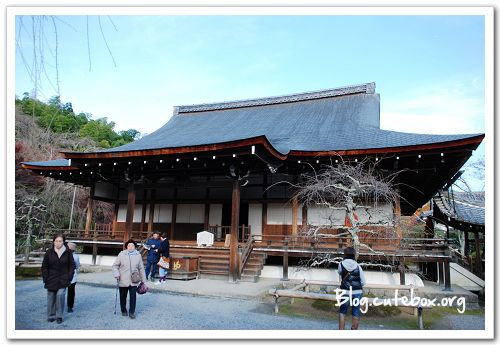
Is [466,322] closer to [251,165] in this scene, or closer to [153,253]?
[251,165]

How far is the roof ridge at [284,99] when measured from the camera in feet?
59.0

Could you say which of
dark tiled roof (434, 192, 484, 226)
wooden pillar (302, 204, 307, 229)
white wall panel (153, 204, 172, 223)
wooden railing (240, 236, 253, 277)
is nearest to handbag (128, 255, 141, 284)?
wooden railing (240, 236, 253, 277)

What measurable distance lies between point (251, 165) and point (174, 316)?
5.74 m

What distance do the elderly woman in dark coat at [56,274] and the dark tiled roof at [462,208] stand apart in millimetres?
11916

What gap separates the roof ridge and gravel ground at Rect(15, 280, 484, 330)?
12559mm

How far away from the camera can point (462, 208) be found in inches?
521

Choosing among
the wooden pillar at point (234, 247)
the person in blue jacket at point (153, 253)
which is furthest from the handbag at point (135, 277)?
the wooden pillar at point (234, 247)

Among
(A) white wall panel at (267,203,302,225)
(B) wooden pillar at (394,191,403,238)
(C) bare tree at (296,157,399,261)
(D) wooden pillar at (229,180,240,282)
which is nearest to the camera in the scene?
(C) bare tree at (296,157,399,261)

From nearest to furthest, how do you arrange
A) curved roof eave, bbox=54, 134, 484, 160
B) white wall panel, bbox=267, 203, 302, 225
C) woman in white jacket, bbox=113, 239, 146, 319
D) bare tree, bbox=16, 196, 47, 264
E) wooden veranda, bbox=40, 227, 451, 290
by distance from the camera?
woman in white jacket, bbox=113, 239, 146, 319, curved roof eave, bbox=54, 134, 484, 160, wooden veranda, bbox=40, 227, 451, 290, white wall panel, bbox=267, 203, 302, 225, bare tree, bbox=16, 196, 47, 264

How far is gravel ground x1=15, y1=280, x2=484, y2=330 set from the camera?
19.1 ft

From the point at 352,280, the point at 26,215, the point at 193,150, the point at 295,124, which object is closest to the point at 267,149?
the point at 193,150

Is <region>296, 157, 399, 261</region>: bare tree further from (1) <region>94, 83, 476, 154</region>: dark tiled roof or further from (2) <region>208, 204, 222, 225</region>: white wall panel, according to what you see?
(2) <region>208, 204, 222, 225</region>: white wall panel
